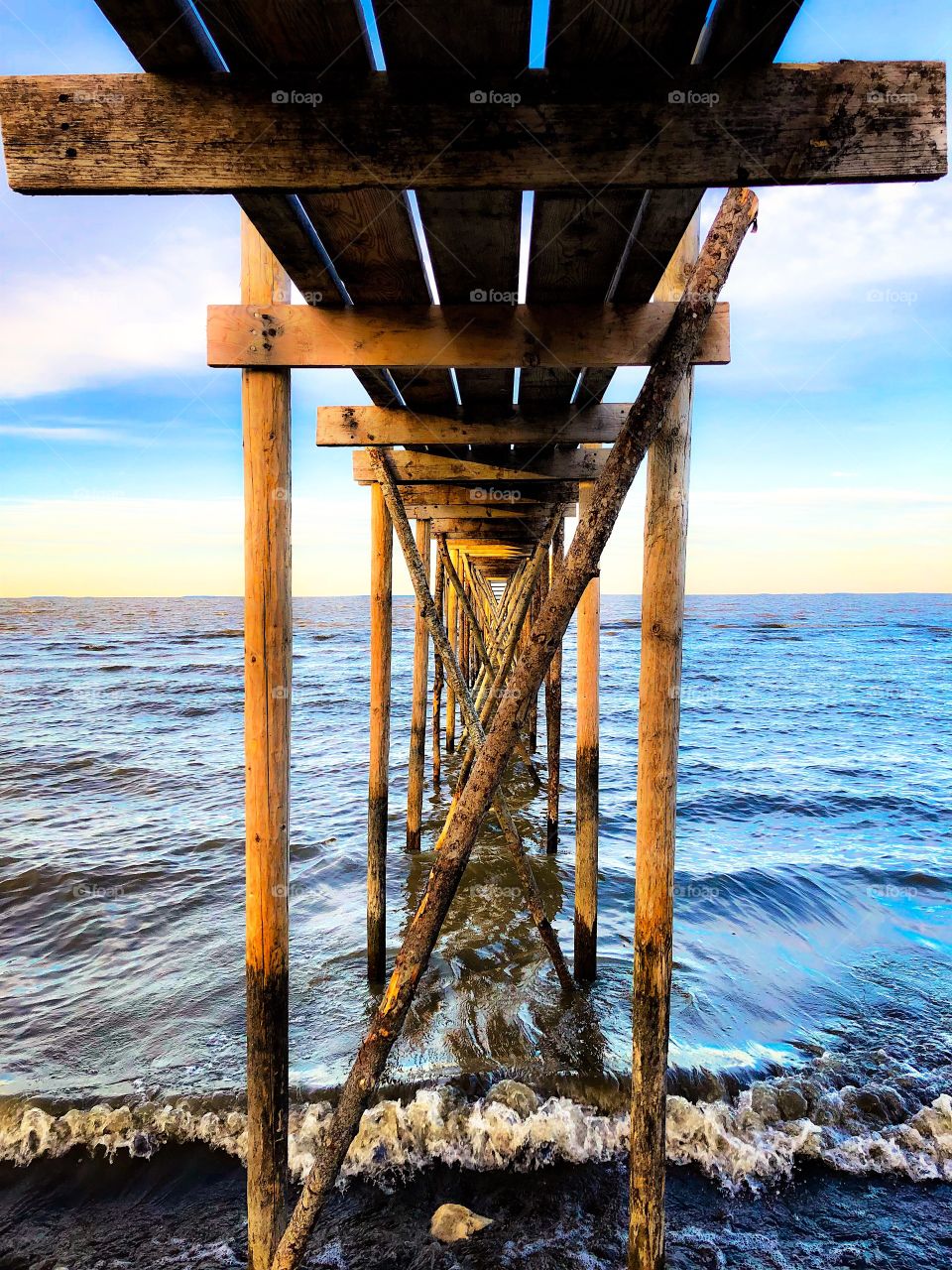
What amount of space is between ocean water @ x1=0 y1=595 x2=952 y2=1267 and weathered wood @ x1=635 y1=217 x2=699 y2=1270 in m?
0.81

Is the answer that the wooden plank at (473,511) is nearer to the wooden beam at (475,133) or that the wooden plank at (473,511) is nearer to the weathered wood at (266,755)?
the weathered wood at (266,755)

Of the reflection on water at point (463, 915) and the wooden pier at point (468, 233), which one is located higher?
the wooden pier at point (468, 233)

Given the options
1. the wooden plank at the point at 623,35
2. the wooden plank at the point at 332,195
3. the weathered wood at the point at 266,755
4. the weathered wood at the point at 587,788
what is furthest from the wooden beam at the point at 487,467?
Answer: the wooden plank at the point at 623,35

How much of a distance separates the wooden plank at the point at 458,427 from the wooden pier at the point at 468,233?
0.09ft

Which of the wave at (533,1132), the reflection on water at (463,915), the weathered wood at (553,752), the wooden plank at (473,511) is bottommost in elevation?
the reflection on water at (463,915)

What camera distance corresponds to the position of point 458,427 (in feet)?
14.7

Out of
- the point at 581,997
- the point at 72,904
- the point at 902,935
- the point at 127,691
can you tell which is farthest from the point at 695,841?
the point at 127,691

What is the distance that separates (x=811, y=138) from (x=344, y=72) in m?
1.15

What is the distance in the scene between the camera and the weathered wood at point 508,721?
96.4 inches

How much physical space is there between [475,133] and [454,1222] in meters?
4.18

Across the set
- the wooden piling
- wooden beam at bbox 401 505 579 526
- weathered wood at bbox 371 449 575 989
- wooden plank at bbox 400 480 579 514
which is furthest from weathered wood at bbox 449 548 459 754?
weathered wood at bbox 371 449 575 989

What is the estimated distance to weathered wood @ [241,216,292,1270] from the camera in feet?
9.20

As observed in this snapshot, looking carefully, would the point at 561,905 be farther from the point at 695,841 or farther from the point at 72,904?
the point at 72,904

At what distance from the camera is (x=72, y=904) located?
24.0 ft
